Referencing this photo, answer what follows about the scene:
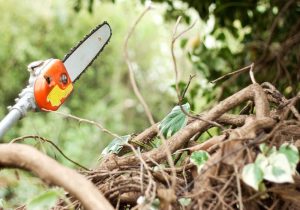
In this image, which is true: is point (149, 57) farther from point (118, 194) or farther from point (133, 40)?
point (118, 194)

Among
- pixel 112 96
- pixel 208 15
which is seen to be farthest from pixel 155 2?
pixel 112 96

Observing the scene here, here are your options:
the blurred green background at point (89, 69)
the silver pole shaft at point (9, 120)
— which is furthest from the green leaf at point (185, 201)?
the blurred green background at point (89, 69)

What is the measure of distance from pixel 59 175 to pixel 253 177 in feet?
0.49

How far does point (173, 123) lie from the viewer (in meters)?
0.61

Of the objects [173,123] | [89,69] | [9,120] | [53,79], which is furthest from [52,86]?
[89,69]

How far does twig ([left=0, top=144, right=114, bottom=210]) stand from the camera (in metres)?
0.39

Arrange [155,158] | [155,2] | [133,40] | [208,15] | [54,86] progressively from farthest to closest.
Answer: [133,40] → [155,2] → [208,15] → [54,86] → [155,158]

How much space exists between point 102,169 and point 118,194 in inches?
2.3

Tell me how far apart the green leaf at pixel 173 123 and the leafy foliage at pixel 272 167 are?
173 millimetres

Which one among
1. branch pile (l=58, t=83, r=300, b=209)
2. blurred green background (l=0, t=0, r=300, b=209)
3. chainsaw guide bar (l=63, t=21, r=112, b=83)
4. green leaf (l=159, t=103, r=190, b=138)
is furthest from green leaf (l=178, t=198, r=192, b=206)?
blurred green background (l=0, t=0, r=300, b=209)

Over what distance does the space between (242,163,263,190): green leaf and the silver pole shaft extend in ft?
1.34

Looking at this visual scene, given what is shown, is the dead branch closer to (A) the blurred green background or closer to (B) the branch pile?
(B) the branch pile

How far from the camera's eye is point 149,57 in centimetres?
667

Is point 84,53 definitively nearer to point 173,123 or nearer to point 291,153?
point 173,123
